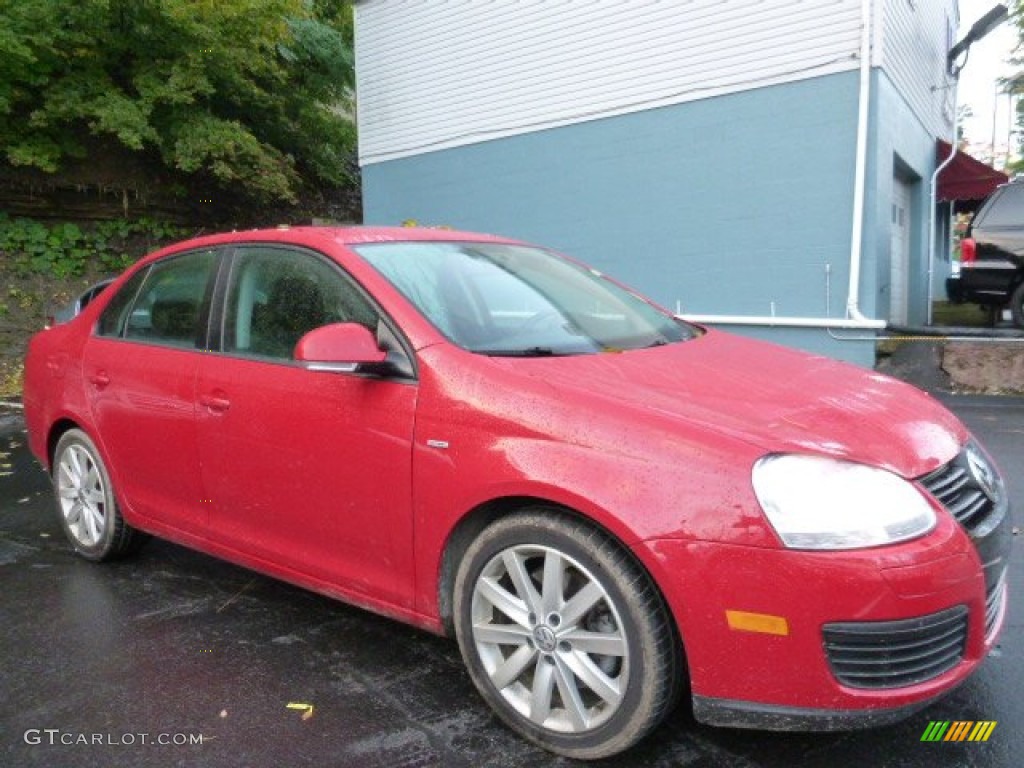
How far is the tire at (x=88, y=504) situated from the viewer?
4.06m

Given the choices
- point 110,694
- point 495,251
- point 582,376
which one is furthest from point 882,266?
point 110,694

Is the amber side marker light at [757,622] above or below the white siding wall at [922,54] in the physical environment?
below

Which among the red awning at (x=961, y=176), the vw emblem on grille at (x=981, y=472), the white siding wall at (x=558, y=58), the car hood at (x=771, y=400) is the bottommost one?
the vw emblem on grille at (x=981, y=472)

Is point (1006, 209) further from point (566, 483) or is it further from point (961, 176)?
point (566, 483)

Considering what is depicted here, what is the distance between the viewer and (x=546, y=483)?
2.36 meters

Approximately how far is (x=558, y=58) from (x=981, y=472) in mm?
9924

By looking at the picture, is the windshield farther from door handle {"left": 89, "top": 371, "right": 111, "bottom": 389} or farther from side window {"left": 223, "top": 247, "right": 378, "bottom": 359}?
door handle {"left": 89, "top": 371, "right": 111, "bottom": 389}

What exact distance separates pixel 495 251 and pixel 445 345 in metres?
0.97

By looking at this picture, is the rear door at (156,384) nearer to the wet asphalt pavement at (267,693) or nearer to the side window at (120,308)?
the side window at (120,308)

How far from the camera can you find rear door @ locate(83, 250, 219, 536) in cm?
355

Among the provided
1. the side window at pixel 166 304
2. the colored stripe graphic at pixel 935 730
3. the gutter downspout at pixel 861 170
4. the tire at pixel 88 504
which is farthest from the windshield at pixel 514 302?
the gutter downspout at pixel 861 170

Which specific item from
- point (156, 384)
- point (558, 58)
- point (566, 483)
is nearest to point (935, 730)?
point (566, 483)

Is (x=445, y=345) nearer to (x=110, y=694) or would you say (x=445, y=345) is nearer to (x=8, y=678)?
(x=110, y=694)

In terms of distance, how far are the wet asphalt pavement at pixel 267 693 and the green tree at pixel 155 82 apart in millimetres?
10375
